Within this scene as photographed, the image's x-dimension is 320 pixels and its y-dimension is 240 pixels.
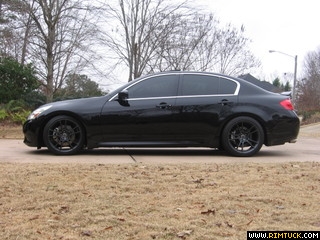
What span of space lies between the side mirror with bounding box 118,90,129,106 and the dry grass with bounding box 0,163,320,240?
1.74 m

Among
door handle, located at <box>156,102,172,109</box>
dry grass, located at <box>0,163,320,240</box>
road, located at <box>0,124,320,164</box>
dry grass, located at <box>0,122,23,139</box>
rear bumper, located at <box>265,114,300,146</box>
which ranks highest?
door handle, located at <box>156,102,172,109</box>

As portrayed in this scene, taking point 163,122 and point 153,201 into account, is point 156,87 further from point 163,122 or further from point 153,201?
point 153,201

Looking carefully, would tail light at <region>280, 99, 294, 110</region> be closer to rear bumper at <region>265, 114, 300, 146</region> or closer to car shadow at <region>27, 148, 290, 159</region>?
rear bumper at <region>265, 114, 300, 146</region>

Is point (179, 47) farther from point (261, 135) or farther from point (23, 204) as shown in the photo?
point (23, 204)

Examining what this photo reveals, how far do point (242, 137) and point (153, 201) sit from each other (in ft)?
11.5

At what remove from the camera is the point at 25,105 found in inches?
616

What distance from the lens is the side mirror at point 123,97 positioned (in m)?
6.98

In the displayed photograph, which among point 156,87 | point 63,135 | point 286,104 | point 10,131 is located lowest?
point 10,131

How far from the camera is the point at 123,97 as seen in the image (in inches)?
276

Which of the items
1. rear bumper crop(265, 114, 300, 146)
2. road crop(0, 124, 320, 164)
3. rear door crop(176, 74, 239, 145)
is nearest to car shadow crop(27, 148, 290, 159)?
road crop(0, 124, 320, 164)

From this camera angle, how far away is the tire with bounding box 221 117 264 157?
7014mm

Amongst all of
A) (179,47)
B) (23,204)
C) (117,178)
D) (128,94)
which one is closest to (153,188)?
(117,178)

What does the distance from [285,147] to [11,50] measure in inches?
625

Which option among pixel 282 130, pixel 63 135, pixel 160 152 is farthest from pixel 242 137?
pixel 63 135
